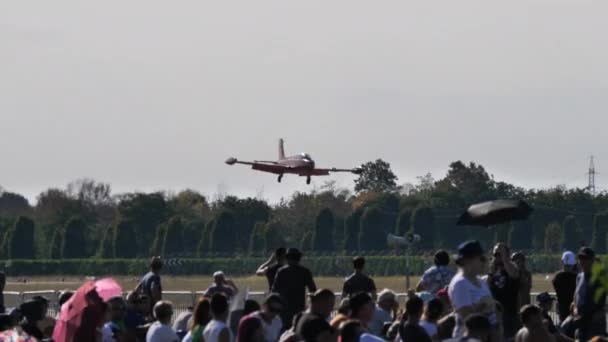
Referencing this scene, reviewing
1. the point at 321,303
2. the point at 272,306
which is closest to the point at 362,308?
the point at 321,303

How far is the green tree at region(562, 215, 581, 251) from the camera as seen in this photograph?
287 feet

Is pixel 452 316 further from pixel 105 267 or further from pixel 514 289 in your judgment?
pixel 105 267

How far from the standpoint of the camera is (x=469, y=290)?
577 inches

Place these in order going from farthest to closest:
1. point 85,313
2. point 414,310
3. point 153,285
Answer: point 153,285
point 414,310
point 85,313

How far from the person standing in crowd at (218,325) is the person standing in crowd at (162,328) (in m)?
1.28

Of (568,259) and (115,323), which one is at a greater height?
(568,259)

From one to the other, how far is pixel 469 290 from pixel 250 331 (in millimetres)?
1805

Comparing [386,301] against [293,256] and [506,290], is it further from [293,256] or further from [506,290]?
[293,256]

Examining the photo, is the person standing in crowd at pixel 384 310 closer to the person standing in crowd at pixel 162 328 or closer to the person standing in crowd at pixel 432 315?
the person standing in crowd at pixel 432 315

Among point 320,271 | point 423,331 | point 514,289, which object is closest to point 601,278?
point 423,331

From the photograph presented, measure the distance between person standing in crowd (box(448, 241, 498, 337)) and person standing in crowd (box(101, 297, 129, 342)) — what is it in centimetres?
378

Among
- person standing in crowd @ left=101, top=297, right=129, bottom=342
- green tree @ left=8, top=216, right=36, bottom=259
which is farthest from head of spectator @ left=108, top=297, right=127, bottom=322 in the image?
green tree @ left=8, top=216, right=36, bottom=259

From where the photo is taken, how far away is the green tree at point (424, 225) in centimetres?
9212

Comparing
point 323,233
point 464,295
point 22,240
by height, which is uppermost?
point 323,233
